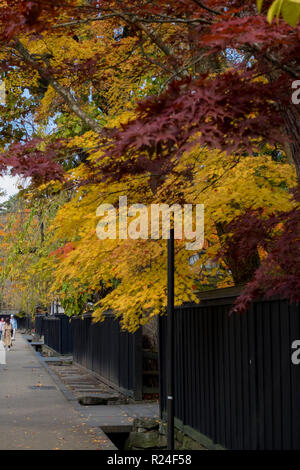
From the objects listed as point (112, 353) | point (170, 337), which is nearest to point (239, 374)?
point (170, 337)

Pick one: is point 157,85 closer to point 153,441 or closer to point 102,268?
point 102,268

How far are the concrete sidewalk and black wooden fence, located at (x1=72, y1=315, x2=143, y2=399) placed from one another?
1888mm

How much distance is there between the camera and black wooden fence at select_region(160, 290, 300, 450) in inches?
330

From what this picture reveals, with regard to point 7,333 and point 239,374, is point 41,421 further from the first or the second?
point 7,333

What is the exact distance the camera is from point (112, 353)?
2305 cm

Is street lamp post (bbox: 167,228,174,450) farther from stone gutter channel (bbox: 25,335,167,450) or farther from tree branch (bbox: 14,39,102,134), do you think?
tree branch (bbox: 14,39,102,134)

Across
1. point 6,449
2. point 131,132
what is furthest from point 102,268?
point 131,132

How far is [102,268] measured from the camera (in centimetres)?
1267

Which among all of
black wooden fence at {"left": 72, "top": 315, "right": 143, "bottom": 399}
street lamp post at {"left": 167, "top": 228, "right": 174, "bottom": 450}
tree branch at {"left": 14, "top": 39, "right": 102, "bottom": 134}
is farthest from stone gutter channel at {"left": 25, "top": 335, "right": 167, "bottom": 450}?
tree branch at {"left": 14, "top": 39, "right": 102, "bottom": 134}

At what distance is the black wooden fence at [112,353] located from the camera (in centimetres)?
1933

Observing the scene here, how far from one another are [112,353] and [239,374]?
13.4 meters

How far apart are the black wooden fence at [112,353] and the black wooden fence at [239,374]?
18.2ft

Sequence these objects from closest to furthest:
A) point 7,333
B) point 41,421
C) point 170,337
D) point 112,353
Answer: point 170,337 < point 41,421 < point 112,353 < point 7,333

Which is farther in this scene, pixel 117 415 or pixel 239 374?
pixel 117 415
